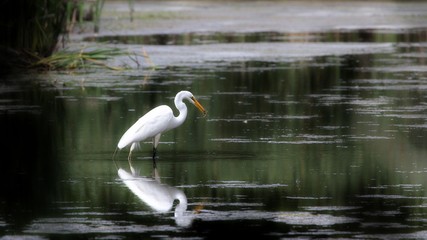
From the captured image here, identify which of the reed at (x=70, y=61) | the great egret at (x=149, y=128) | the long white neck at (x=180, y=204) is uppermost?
the reed at (x=70, y=61)

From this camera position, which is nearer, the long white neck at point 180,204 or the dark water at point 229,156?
the dark water at point 229,156

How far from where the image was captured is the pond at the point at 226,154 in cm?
926

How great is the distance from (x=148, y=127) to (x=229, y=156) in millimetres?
882

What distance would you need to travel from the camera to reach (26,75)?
75.0 feet

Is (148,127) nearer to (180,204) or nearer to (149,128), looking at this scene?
(149,128)

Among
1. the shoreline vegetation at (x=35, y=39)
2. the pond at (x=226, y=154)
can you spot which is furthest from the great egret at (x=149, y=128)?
the shoreline vegetation at (x=35, y=39)

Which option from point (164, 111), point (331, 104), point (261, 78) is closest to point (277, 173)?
point (164, 111)

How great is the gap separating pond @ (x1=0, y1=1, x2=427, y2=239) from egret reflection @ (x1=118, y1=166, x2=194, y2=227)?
0.06 ft

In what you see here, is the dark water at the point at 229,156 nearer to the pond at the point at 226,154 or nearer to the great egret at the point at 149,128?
the pond at the point at 226,154

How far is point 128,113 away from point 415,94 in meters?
4.67

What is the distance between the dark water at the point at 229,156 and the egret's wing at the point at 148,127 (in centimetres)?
29

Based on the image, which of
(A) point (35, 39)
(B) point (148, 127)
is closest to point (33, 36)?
(A) point (35, 39)

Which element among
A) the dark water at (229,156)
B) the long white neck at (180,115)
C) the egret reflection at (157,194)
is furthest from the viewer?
the long white neck at (180,115)

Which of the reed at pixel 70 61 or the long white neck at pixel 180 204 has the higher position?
the reed at pixel 70 61
